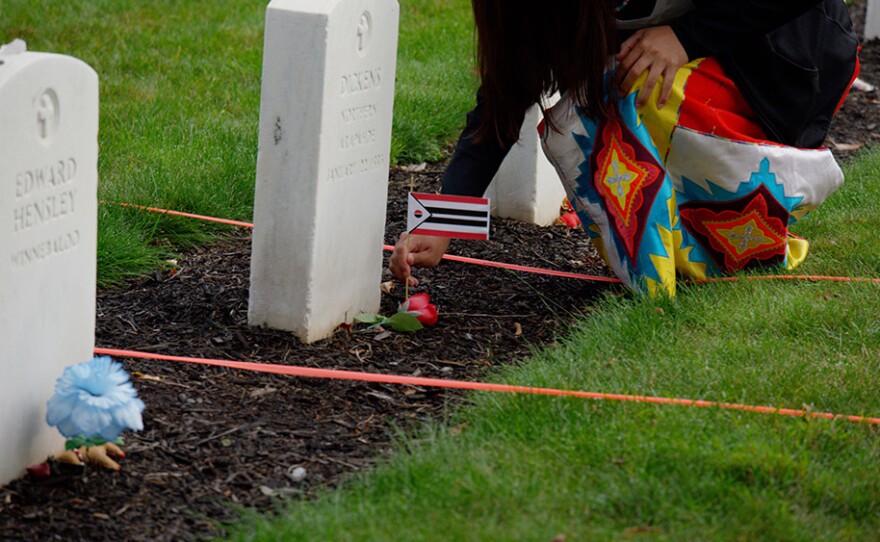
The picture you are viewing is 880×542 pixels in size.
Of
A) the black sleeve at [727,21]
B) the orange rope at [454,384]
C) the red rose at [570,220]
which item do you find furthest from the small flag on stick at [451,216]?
the red rose at [570,220]

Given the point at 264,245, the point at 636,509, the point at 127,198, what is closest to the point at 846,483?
the point at 636,509

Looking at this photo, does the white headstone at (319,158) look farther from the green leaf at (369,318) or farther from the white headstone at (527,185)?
the white headstone at (527,185)

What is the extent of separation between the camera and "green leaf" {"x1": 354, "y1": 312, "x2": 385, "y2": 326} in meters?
3.33

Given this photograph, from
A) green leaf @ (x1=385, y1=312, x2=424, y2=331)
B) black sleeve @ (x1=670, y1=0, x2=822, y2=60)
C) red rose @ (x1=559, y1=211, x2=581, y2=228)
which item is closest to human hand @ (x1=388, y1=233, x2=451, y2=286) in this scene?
green leaf @ (x1=385, y1=312, x2=424, y2=331)

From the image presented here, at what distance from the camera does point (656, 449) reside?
7.72 ft

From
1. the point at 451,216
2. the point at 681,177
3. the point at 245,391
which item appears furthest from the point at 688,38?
the point at 245,391

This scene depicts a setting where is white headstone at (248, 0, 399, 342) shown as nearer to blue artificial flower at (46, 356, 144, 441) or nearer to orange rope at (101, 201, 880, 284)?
orange rope at (101, 201, 880, 284)

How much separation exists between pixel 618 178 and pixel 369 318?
0.84 meters

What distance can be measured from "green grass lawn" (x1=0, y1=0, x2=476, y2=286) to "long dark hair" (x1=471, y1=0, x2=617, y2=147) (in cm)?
132

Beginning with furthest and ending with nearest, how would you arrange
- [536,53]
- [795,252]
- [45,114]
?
[795,252]
[536,53]
[45,114]

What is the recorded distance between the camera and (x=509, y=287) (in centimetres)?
379

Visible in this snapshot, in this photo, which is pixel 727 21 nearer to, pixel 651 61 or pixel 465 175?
pixel 651 61

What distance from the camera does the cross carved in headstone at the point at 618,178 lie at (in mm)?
3297

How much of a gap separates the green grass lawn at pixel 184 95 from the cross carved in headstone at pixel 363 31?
120cm
